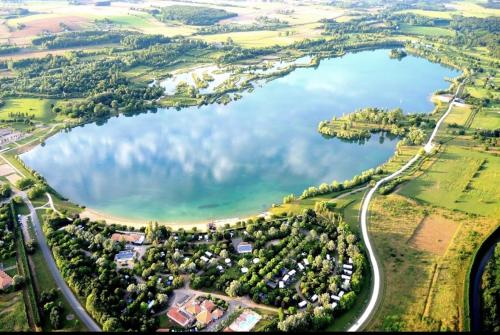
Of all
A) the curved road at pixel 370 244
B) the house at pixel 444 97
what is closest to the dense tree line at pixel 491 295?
the curved road at pixel 370 244

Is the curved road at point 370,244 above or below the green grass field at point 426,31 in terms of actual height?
below

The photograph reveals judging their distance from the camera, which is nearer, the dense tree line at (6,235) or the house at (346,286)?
the house at (346,286)

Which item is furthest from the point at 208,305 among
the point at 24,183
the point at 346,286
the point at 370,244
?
the point at 24,183

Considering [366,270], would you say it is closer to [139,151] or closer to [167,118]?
[139,151]

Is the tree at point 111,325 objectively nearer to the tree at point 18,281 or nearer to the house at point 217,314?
the house at point 217,314

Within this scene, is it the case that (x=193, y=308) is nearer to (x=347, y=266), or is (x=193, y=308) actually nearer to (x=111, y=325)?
(x=111, y=325)

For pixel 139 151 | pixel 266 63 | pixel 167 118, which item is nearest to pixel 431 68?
pixel 266 63
